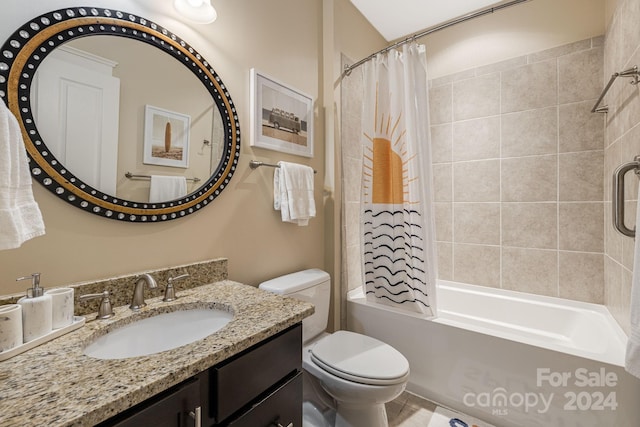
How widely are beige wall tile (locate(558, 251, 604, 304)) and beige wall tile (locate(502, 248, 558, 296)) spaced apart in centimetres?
4

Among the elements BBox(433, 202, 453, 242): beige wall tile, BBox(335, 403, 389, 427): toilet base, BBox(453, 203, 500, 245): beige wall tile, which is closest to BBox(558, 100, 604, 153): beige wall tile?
BBox(453, 203, 500, 245): beige wall tile

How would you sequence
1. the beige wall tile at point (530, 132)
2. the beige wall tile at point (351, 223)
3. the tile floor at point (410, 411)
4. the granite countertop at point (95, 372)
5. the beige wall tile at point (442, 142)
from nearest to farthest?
1. the granite countertop at point (95, 372)
2. the tile floor at point (410, 411)
3. the beige wall tile at point (530, 132)
4. the beige wall tile at point (351, 223)
5. the beige wall tile at point (442, 142)

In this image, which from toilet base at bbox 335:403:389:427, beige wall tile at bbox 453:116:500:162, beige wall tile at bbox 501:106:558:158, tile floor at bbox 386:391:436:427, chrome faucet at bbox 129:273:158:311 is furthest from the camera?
beige wall tile at bbox 453:116:500:162

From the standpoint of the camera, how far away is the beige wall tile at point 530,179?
2025mm

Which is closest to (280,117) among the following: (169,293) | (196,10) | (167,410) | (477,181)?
(196,10)

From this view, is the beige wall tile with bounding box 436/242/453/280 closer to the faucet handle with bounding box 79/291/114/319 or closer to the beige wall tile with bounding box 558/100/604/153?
the beige wall tile with bounding box 558/100/604/153

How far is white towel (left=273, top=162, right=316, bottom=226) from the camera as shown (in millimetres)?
1584

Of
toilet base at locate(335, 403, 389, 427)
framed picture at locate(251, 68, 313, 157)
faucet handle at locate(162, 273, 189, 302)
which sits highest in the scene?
framed picture at locate(251, 68, 313, 157)

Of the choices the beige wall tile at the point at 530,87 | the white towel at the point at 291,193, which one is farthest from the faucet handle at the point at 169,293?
the beige wall tile at the point at 530,87

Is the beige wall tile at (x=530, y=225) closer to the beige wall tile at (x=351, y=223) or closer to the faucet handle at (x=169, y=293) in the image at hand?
the beige wall tile at (x=351, y=223)

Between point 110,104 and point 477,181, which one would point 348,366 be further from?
point 477,181

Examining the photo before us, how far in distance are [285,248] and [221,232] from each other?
46cm

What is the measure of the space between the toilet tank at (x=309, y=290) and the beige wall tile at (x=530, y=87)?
1.94 meters

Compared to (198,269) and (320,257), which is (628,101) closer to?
(320,257)
